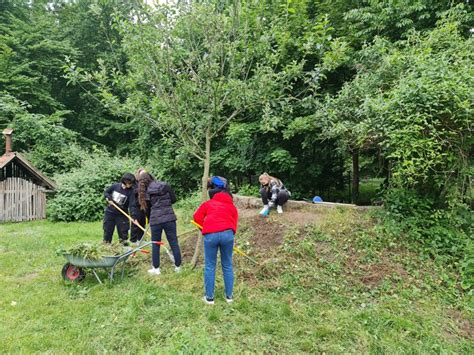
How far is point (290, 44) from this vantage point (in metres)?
8.13

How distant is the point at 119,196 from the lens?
5855mm

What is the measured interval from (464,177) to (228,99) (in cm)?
403

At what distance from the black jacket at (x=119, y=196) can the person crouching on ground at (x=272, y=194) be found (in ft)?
8.40

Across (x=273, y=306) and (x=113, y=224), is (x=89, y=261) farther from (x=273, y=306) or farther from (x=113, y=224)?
(x=273, y=306)

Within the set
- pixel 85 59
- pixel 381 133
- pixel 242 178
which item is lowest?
pixel 242 178

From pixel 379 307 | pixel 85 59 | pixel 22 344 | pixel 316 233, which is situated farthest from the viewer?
pixel 85 59

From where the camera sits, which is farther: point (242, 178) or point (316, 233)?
point (242, 178)

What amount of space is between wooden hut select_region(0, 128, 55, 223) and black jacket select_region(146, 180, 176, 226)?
7.72 metres

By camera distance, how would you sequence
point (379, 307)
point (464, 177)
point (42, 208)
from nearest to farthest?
point (379, 307)
point (464, 177)
point (42, 208)

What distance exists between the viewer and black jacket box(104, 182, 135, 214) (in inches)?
230

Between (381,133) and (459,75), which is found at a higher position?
(459,75)

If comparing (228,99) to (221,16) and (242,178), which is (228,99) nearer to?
(221,16)

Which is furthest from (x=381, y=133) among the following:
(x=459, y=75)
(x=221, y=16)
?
(x=221, y=16)

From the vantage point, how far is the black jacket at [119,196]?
19.2 feet
